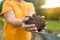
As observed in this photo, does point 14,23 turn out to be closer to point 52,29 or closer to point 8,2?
point 8,2

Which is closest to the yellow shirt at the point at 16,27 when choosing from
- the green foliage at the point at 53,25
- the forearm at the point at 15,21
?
the forearm at the point at 15,21

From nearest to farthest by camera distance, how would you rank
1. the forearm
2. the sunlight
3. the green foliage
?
1. the forearm
2. the green foliage
3. the sunlight

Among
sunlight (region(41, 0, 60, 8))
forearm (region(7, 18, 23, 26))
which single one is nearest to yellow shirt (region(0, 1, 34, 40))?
forearm (region(7, 18, 23, 26))

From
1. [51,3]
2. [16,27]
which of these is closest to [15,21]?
[16,27]

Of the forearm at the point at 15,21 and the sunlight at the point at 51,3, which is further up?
the forearm at the point at 15,21

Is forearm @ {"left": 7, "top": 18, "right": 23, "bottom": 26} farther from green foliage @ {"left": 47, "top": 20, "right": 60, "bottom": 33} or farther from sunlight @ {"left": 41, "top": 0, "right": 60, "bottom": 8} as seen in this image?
sunlight @ {"left": 41, "top": 0, "right": 60, "bottom": 8}

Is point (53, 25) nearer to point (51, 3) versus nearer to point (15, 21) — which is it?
point (51, 3)

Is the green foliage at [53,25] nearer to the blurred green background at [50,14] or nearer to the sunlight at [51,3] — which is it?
the blurred green background at [50,14]

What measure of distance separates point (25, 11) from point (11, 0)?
7 centimetres

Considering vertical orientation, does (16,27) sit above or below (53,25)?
above

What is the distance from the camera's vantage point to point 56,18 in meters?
2.71

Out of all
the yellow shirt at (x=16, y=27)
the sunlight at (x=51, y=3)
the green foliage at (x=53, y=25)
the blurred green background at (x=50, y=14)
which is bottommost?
the green foliage at (x=53, y=25)

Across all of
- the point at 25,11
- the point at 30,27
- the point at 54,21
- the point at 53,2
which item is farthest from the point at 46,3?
the point at 30,27

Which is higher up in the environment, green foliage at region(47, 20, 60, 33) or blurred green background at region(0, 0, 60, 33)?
blurred green background at region(0, 0, 60, 33)
